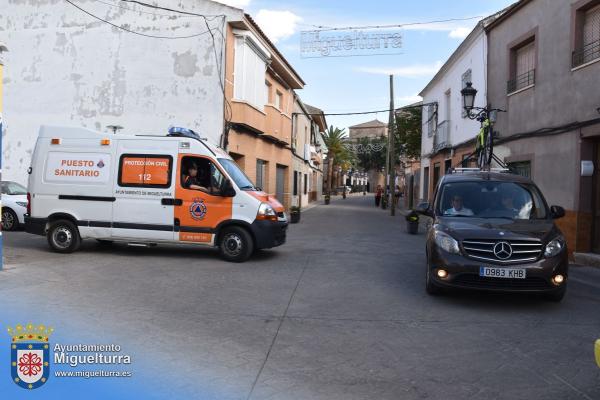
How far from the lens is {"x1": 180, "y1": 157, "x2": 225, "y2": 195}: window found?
31.4 ft

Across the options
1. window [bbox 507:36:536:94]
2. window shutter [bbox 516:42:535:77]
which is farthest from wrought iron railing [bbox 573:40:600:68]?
window shutter [bbox 516:42:535:77]

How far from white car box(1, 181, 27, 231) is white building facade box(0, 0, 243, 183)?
3.92m

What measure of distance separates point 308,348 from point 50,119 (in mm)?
15624

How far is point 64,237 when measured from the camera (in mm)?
9922

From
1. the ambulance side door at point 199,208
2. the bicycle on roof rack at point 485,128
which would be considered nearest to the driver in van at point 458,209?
the ambulance side door at point 199,208

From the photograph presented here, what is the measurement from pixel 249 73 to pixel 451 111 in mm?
9536

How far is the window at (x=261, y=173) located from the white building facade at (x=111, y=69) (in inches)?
196

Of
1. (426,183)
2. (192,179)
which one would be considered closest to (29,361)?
(192,179)

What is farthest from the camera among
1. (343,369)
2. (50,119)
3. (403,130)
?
(403,130)

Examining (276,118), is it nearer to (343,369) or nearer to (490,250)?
(490,250)

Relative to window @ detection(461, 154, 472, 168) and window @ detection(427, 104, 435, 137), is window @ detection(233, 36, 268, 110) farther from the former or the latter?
window @ detection(427, 104, 435, 137)

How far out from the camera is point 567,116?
11070 mm

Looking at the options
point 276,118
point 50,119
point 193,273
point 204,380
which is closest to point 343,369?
point 204,380

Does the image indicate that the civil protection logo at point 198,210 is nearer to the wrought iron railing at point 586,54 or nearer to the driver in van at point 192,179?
the driver in van at point 192,179
